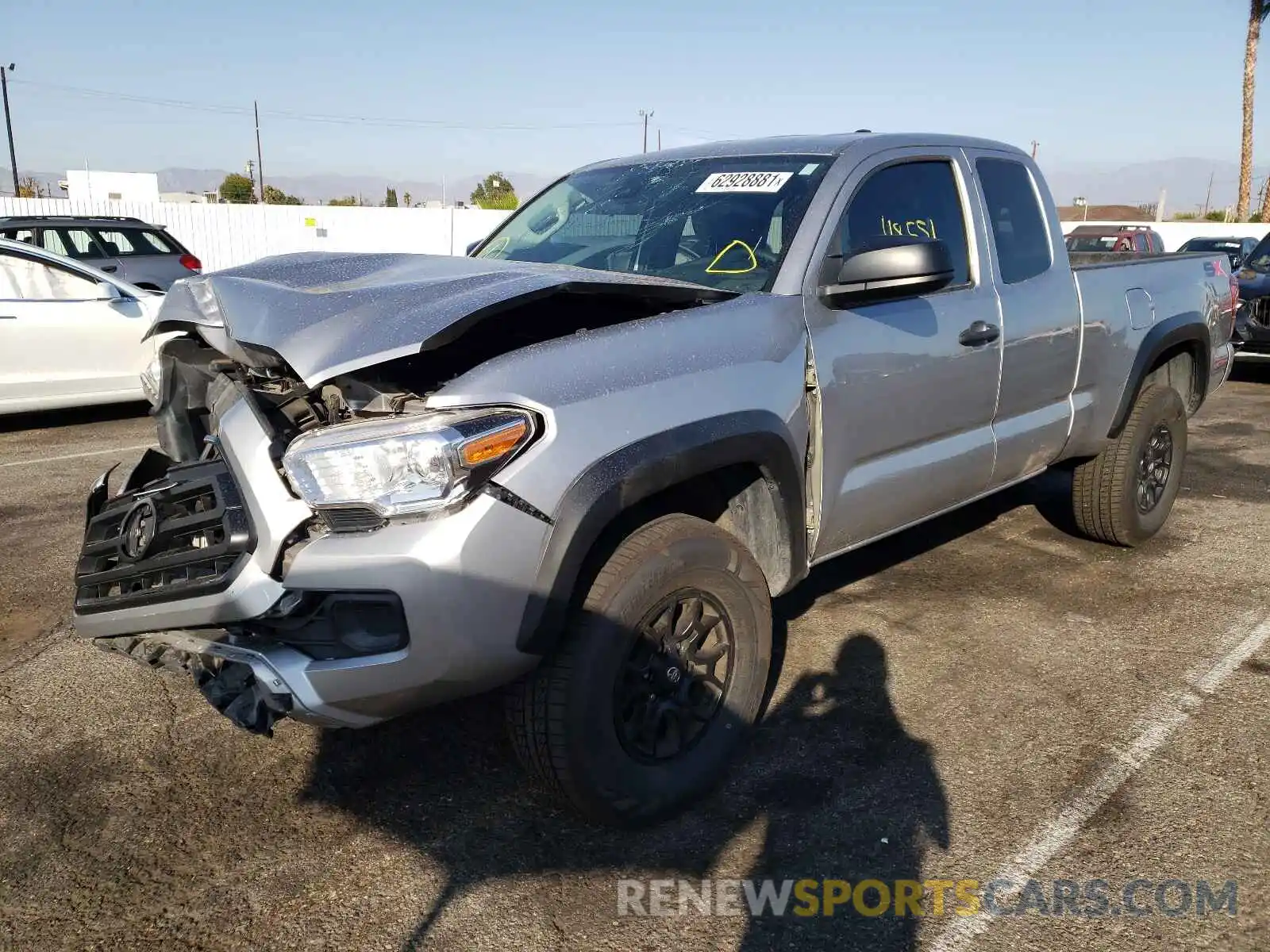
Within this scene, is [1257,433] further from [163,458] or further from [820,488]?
[163,458]

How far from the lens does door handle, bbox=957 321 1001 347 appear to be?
148 inches

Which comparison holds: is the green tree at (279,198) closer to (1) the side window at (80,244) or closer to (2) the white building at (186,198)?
(2) the white building at (186,198)

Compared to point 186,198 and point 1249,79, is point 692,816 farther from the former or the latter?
point 186,198

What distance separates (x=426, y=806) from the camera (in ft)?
9.87

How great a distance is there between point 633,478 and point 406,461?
0.56m

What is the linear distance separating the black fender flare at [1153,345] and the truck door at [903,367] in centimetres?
115

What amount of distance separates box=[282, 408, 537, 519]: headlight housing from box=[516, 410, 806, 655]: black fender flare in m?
0.22

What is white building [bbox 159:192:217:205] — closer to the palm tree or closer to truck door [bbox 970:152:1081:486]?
the palm tree

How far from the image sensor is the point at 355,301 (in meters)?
2.67

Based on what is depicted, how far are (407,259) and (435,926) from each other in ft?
6.40

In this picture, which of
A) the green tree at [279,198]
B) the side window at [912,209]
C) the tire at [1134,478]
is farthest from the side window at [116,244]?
the green tree at [279,198]

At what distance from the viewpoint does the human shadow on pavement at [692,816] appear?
8.48 feet

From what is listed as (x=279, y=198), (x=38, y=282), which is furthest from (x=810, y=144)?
(x=279, y=198)

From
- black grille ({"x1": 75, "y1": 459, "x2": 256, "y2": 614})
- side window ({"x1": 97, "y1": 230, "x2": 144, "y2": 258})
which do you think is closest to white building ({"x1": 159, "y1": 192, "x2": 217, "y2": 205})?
side window ({"x1": 97, "y1": 230, "x2": 144, "y2": 258})
